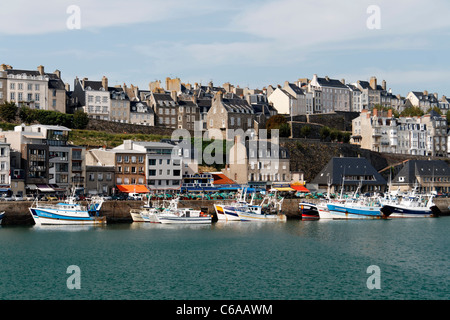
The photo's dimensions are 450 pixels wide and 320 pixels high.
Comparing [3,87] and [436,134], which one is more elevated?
[3,87]

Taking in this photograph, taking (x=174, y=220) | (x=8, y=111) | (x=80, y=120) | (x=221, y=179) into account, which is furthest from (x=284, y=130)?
(x=8, y=111)

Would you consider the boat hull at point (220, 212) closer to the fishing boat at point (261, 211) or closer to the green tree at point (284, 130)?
the fishing boat at point (261, 211)

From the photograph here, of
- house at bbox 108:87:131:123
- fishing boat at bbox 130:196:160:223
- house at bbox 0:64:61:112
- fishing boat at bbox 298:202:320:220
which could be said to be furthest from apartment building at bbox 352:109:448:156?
fishing boat at bbox 130:196:160:223

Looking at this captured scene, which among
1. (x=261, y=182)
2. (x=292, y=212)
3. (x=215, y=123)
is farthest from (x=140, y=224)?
(x=215, y=123)

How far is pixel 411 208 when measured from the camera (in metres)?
66.1

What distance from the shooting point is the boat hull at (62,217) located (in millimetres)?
52875

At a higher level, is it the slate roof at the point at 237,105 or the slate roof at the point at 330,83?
the slate roof at the point at 330,83

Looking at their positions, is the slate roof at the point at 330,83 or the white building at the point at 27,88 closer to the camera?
the white building at the point at 27,88

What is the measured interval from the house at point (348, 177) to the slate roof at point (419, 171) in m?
3.10

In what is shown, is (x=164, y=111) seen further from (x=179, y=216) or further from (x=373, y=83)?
(x=373, y=83)

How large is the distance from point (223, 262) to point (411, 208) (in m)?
34.2

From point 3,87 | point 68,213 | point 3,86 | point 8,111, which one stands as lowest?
point 68,213

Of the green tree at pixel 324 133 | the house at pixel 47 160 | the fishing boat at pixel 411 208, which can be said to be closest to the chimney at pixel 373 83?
the green tree at pixel 324 133

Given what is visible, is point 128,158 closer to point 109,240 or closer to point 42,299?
point 109,240
